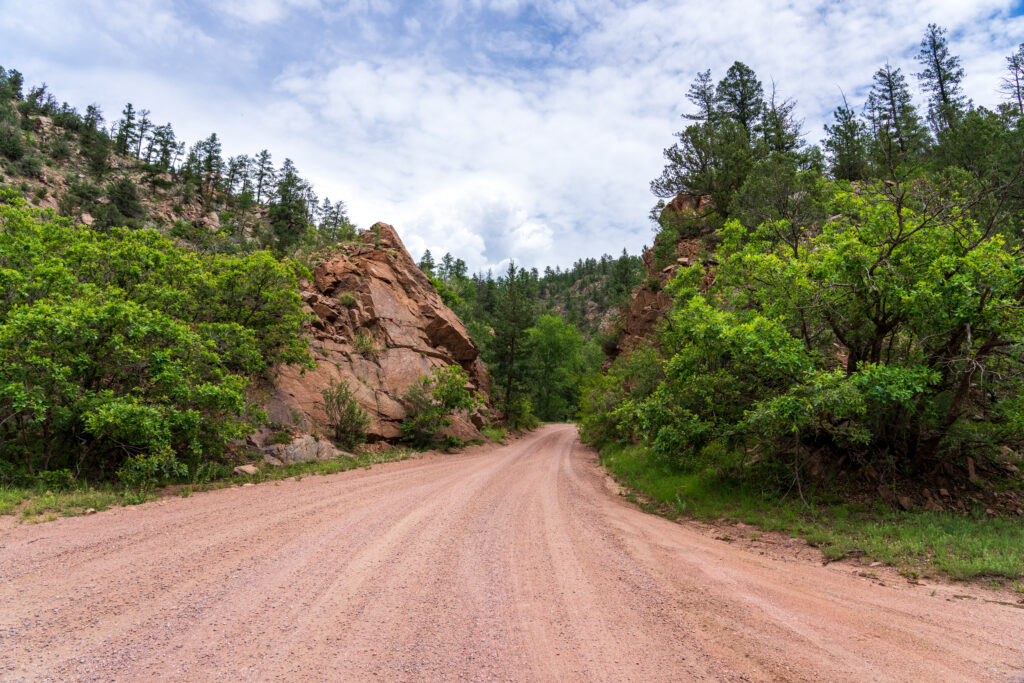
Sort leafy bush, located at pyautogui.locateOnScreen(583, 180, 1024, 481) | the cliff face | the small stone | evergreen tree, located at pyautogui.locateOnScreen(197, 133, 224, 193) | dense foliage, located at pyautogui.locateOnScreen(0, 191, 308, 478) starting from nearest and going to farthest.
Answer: leafy bush, located at pyautogui.locateOnScreen(583, 180, 1024, 481)
dense foliage, located at pyautogui.locateOnScreen(0, 191, 308, 478)
the small stone
the cliff face
evergreen tree, located at pyautogui.locateOnScreen(197, 133, 224, 193)

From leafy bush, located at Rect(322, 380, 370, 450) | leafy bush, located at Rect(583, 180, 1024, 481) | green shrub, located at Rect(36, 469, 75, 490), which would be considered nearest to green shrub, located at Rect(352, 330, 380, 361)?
leafy bush, located at Rect(322, 380, 370, 450)

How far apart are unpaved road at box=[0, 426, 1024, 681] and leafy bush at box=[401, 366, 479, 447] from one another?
13103mm

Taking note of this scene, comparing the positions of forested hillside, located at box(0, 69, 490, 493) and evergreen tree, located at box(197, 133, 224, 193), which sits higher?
evergreen tree, located at box(197, 133, 224, 193)

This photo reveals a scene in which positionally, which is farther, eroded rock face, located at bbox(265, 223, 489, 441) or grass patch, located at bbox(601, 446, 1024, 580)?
eroded rock face, located at bbox(265, 223, 489, 441)

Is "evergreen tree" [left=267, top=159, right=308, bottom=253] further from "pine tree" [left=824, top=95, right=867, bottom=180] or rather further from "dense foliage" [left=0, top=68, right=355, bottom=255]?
"pine tree" [left=824, top=95, right=867, bottom=180]

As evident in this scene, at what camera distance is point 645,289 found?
31125 mm

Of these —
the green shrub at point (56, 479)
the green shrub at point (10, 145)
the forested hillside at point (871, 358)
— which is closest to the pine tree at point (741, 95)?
the forested hillside at point (871, 358)

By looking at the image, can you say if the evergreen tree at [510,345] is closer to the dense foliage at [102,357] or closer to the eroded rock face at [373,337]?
the eroded rock face at [373,337]

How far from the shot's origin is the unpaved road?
11.3 feet

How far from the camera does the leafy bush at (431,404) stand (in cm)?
2102

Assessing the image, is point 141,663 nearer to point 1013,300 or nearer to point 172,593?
point 172,593

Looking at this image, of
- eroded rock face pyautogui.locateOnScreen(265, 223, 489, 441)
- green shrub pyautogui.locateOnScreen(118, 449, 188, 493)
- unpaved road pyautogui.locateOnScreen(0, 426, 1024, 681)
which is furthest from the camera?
eroded rock face pyautogui.locateOnScreen(265, 223, 489, 441)

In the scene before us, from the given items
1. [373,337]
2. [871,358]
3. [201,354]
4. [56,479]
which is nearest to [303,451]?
[201,354]

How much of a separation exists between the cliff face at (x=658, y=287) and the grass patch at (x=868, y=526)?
15.8 meters
